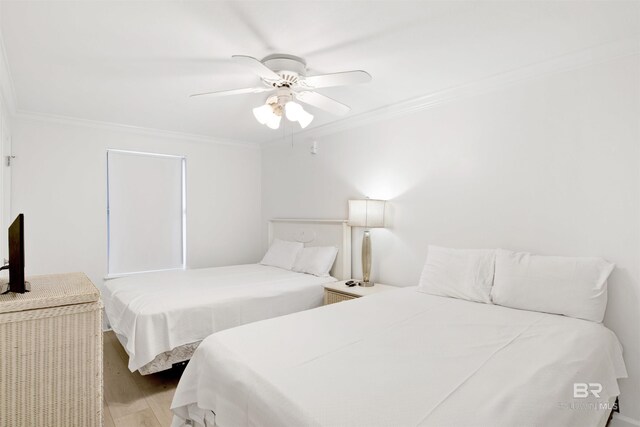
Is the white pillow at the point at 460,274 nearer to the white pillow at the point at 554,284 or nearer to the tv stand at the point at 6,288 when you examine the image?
the white pillow at the point at 554,284

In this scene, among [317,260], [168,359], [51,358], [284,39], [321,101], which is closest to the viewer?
[51,358]

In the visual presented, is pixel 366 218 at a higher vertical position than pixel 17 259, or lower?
higher

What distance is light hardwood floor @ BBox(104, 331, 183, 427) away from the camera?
2182 millimetres

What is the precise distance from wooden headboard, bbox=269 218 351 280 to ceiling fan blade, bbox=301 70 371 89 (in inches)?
72.5

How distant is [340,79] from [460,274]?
5.35ft

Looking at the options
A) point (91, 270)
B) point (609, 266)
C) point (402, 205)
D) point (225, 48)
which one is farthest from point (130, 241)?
point (609, 266)

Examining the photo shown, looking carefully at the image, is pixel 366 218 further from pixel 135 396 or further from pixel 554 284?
pixel 135 396

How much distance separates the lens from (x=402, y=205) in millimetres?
3262

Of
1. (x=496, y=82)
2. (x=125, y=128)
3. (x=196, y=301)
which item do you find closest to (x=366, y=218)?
(x=496, y=82)

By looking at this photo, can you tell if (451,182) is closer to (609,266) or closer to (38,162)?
(609,266)

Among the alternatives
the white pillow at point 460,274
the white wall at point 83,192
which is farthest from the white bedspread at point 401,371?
the white wall at point 83,192

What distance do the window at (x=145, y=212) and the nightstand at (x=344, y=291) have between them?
7.58ft

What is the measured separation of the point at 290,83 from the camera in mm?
2268

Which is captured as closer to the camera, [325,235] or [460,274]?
[460,274]
